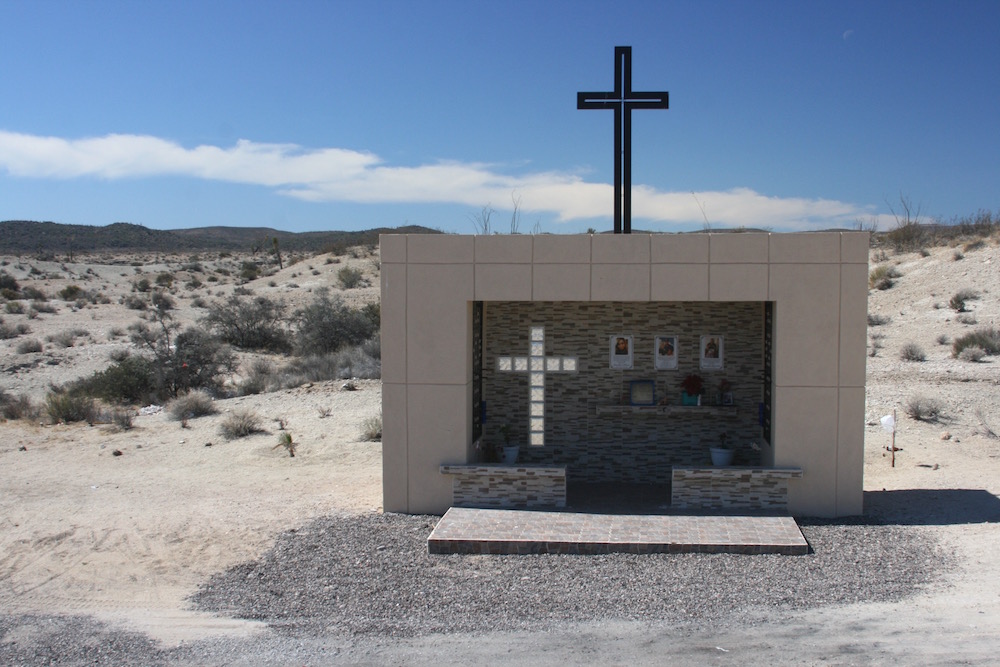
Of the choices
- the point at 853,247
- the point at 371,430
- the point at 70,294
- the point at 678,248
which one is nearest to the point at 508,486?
the point at 678,248

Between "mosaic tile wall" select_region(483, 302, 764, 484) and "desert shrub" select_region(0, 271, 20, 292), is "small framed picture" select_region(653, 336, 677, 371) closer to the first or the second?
"mosaic tile wall" select_region(483, 302, 764, 484)

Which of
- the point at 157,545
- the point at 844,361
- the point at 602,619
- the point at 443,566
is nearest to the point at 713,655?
the point at 602,619

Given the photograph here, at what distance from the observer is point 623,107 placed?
11.2 meters

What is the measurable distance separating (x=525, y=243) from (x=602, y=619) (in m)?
4.69

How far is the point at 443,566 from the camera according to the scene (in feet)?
28.9

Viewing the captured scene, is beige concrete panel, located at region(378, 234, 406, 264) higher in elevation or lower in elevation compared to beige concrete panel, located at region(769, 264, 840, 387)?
higher

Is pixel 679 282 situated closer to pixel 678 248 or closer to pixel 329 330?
pixel 678 248

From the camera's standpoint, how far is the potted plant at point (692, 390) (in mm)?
11453

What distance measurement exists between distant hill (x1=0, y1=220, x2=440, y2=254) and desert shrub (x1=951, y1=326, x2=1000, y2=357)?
166ft

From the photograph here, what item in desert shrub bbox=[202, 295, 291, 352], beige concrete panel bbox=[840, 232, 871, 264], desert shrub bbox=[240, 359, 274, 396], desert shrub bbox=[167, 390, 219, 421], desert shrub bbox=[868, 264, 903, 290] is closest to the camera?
beige concrete panel bbox=[840, 232, 871, 264]

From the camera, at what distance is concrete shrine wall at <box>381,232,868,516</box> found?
399 inches

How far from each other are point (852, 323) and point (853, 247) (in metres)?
0.90

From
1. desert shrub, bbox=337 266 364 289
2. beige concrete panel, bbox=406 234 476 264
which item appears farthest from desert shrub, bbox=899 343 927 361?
Answer: desert shrub, bbox=337 266 364 289

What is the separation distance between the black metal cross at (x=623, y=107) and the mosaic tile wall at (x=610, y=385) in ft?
4.86
